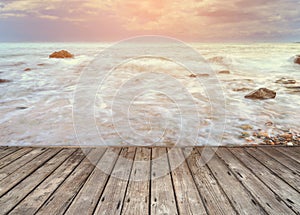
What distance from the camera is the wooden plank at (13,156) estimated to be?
2.59 metres

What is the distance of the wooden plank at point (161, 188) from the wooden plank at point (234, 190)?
0.50 metres

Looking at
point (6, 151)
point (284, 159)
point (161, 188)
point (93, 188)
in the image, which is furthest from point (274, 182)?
point (6, 151)

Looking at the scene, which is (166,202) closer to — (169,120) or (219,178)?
(219,178)

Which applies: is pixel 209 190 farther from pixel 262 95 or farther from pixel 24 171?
pixel 262 95

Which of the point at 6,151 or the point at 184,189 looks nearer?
the point at 184,189

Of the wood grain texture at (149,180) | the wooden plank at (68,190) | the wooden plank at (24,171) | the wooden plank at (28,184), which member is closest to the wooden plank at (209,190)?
the wood grain texture at (149,180)

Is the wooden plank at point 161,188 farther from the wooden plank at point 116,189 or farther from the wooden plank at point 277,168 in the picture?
the wooden plank at point 277,168

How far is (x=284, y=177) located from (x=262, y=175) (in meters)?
0.21

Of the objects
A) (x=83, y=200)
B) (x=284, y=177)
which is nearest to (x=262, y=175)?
(x=284, y=177)

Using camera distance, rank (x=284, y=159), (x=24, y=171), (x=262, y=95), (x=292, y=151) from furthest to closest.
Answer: (x=262, y=95) < (x=292, y=151) < (x=284, y=159) < (x=24, y=171)

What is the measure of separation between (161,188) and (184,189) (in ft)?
0.71

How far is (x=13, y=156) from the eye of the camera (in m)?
2.76

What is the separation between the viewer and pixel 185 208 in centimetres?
174

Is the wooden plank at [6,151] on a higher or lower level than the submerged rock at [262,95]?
higher
